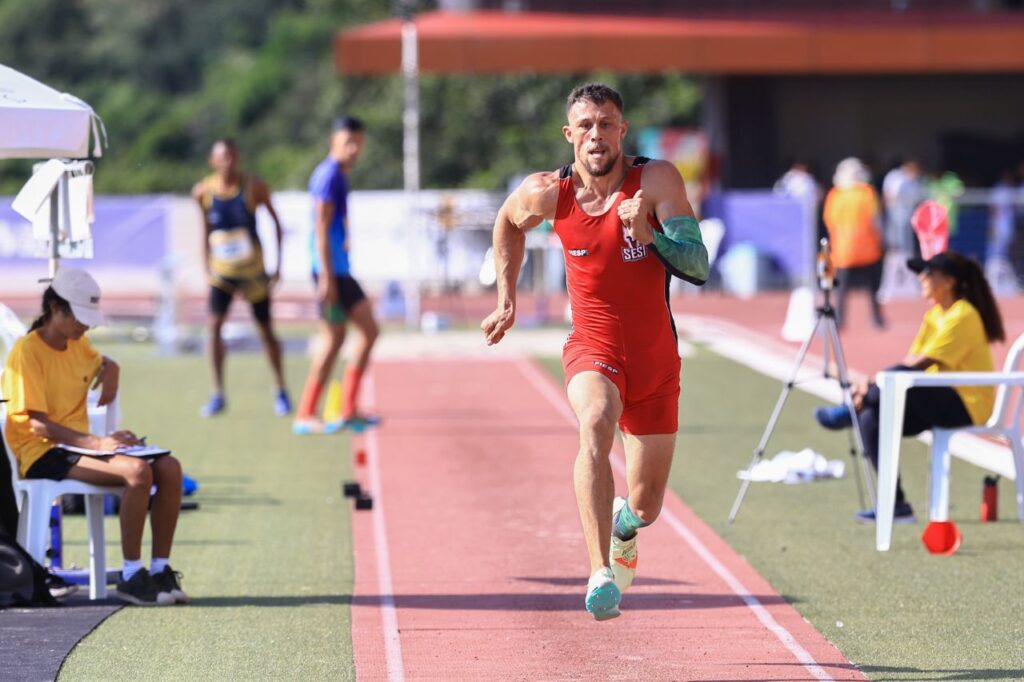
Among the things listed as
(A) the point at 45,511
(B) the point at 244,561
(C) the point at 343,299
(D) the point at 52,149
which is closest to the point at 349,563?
(B) the point at 244,561

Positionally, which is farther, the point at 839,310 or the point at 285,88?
the point at 285,88

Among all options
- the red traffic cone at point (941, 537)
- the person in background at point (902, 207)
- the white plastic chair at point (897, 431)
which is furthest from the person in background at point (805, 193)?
the red traffic cone at point (941, 537)

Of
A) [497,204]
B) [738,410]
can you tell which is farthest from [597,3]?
[738,410]

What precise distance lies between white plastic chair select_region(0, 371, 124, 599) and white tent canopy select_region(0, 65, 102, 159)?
3.71ft

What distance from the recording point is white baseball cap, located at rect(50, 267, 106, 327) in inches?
315

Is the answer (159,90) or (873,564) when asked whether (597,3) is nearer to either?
(873,564)

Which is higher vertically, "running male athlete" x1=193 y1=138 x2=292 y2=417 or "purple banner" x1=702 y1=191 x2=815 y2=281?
"running male athlete" x1=193 y1=138 x2=292 y2=417

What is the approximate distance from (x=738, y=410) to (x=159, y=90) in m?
54.5

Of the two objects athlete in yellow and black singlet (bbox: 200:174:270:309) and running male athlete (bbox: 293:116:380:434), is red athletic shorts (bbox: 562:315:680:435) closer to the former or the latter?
running male athlete (bbox: 293:116:380:434)

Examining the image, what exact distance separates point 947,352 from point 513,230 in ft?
11.4

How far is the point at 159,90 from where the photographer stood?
6706 centimetres

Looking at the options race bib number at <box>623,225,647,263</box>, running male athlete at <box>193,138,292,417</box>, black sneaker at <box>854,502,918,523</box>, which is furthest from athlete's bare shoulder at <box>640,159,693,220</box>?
running male athlete at <box>193,138,292,417</box>

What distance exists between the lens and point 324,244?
13203mm

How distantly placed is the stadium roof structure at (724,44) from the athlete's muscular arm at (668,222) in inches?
921
